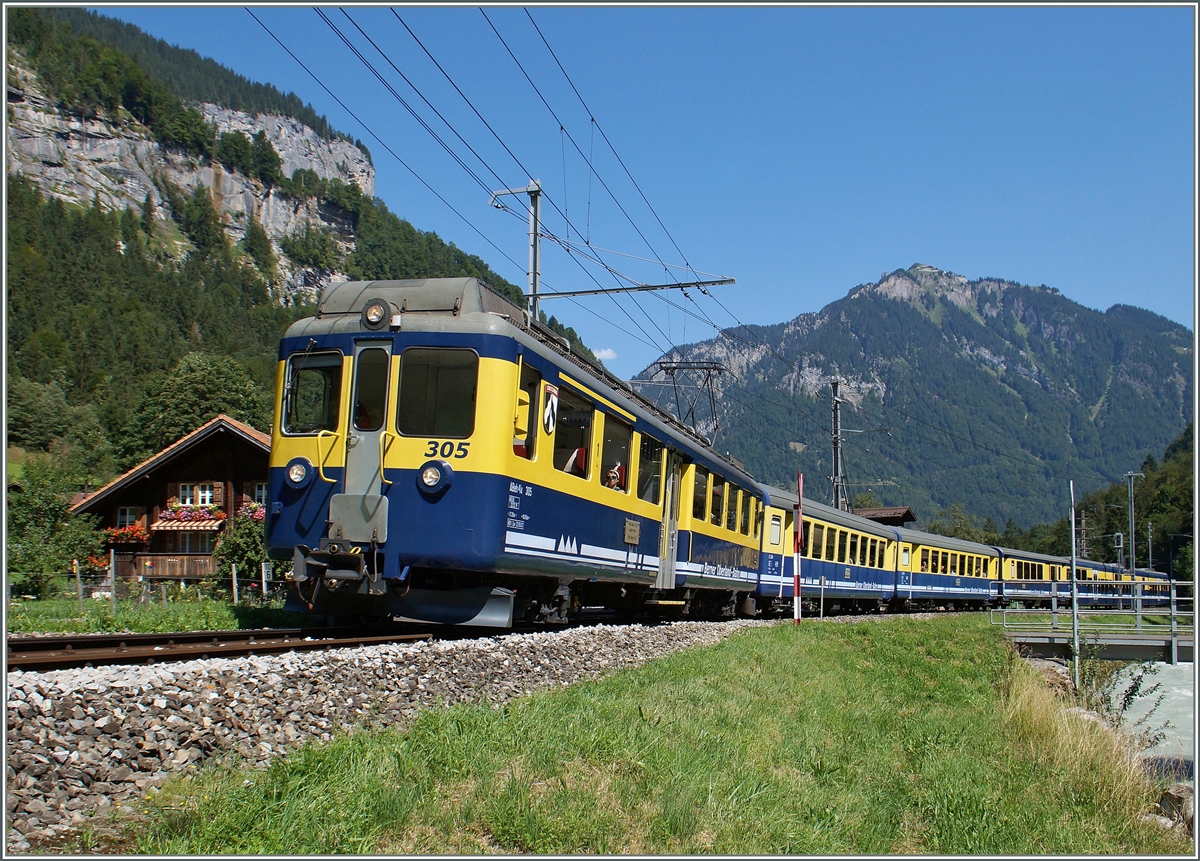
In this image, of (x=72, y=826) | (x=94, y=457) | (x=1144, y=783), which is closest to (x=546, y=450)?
(x=72, y=826)

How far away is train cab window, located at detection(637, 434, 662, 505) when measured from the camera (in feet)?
43.2

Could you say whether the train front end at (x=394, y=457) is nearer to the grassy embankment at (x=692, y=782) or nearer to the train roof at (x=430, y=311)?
the train roof at (x=430, y=311)

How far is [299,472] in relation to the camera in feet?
30.8

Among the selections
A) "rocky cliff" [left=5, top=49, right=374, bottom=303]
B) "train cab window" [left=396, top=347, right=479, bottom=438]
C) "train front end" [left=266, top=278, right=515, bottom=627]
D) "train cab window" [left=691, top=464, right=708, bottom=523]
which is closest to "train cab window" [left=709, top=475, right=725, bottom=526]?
"train cab window" [left=691, top=464, right=708, bottom=523]

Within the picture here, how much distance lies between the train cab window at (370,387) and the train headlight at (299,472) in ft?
1.96

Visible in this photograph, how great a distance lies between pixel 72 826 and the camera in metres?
4.41

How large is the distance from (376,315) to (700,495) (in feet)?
26.6

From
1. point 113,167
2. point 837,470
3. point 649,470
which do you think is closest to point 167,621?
point 649,470

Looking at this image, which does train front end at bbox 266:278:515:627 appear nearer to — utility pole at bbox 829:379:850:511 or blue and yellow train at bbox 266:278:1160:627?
blue and yellow train at bbox 266:278:1160:627

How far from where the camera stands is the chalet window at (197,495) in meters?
32.8

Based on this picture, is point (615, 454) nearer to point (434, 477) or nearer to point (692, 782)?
point (434, 477)

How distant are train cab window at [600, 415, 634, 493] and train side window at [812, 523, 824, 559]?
1346cm

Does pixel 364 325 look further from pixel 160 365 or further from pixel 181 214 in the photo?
pixel 181 214

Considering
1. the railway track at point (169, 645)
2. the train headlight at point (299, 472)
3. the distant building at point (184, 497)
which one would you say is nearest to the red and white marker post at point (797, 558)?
the railway track at point (169, 645)
